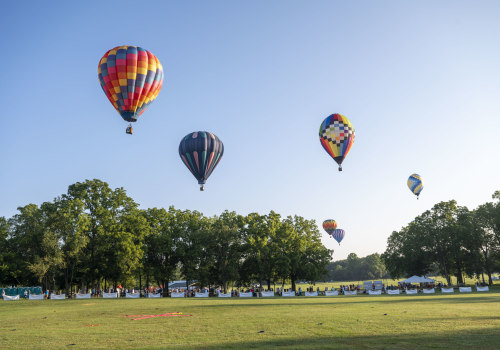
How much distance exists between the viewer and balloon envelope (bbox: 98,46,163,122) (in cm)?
3120

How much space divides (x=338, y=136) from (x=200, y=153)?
16.7 meters

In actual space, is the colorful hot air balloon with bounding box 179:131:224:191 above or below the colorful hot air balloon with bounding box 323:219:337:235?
above

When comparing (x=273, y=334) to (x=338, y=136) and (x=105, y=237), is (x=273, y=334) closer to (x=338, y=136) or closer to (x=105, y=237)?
(x=338, y=136)

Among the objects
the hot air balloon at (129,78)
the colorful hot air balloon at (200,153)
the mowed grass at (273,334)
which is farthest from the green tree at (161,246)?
the mowed grass at (273,334)

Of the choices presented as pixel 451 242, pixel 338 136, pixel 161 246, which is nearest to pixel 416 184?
pixel 451 242

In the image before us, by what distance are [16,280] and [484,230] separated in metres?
82.0

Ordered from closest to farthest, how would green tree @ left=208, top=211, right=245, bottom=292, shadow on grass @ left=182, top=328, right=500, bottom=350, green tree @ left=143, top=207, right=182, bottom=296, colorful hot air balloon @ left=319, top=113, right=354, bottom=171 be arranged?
shadow on grass @ left=182, top=328, right=500, bottom=350 → colorful hot air balloon @ left=319, top=113, right=354, bottom=171 → green tree @ left=143, top=207, right=182, bottom=296 → green tree @ left=208, top=211, right=245, bottom=292

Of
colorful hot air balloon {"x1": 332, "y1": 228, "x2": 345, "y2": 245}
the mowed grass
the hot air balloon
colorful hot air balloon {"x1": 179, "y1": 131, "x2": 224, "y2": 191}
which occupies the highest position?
the hot air balloon

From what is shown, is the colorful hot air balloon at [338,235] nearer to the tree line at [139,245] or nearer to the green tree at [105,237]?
the tree line at [139,245]

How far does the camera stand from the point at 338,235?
3615 inches

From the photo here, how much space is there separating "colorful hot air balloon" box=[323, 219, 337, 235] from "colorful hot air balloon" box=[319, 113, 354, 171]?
4646 centimetres

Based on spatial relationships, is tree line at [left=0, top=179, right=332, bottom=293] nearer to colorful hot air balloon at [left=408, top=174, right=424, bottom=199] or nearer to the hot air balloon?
colorful hot air balloon at [left=408, top=174, right=424, bottom=199]

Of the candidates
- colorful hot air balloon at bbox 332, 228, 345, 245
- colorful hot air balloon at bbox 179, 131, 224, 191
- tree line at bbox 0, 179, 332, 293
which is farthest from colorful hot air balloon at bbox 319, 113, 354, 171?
colorful hot air balloon at bbox 332, 228, 345, 245

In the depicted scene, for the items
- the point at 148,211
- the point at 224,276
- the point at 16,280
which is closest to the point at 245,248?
the point at 224,276
